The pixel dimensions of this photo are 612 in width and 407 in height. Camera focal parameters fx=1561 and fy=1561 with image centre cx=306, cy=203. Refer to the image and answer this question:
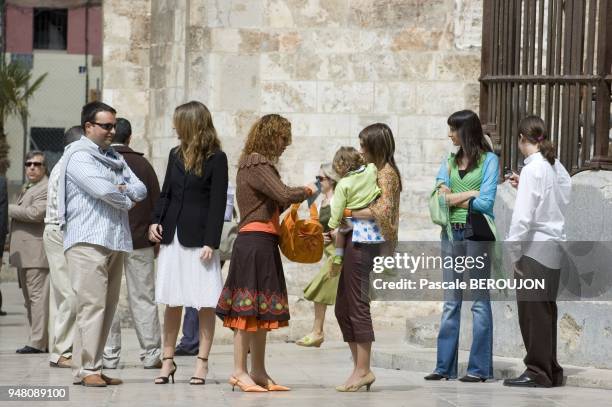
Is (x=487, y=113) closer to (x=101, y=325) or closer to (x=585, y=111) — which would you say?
(x=585, y=111)

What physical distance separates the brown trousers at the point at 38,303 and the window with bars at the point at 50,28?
104ft

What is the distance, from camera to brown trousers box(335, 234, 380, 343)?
382 inches

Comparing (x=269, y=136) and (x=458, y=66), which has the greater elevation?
(x=458, y=66)

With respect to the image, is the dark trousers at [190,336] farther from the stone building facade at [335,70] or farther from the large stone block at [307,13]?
the large stone block at [307,13]

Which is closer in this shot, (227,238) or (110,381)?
(110,381)

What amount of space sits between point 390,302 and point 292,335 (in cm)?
101

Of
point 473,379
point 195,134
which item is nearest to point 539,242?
point 473,379

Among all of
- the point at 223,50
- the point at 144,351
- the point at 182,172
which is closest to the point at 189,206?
the point at 182,172

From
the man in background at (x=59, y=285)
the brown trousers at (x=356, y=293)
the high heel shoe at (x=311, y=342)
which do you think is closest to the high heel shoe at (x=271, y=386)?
the brown trousers at (x=356, y=293)

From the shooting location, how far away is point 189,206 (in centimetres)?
981

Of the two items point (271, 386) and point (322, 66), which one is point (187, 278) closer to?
point (271, 386)

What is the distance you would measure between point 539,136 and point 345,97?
5.81 metres

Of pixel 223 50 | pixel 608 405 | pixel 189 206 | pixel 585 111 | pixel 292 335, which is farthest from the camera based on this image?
pixel 223 50

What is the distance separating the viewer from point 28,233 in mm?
12969
